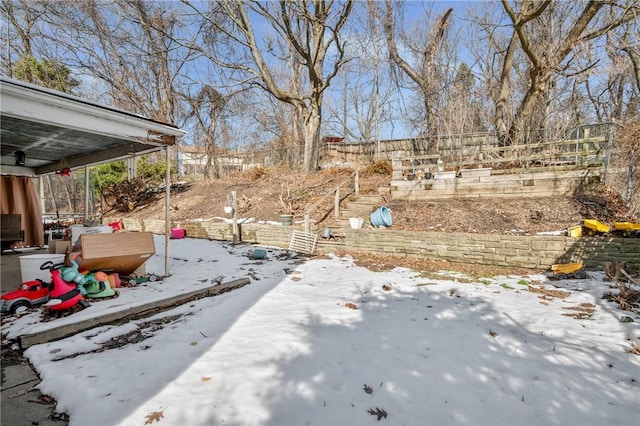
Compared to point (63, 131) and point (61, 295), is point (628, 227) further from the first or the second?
point (63, 131)

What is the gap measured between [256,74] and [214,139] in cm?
735

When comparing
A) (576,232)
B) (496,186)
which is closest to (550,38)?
(496,186)

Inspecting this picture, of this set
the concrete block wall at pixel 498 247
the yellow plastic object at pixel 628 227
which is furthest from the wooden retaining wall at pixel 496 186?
the concrete block wall at pixel 498 247

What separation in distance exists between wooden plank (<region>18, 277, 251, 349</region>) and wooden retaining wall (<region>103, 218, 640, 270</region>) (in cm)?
375

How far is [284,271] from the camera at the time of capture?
230 inches

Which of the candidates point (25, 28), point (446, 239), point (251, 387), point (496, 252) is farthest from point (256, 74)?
point (251, 387)

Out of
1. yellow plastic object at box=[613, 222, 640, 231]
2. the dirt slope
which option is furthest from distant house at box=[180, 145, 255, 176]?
yellow plastic object at box=[613, 222, 640, 231]

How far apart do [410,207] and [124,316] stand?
24.4 feet

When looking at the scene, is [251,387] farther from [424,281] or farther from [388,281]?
[424,281]

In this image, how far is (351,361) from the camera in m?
2.59

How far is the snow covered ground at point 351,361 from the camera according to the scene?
1971 mm

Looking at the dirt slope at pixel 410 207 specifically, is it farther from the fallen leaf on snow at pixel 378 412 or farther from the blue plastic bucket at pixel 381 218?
the fallen leaf on snow at pixel 378 412

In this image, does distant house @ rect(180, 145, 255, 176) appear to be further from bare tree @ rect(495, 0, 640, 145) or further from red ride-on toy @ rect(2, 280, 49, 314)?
red ride-on toy @ rect(2, 280, 49, 314)

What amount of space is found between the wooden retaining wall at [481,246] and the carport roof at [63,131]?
435 cm
